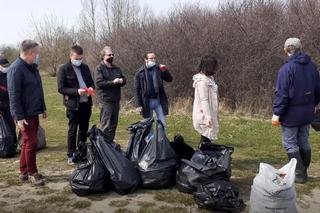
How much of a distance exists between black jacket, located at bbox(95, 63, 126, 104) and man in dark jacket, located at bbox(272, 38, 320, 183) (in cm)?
249

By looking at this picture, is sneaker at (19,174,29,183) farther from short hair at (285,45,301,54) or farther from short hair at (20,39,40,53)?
short hair at (285,45,301,54)

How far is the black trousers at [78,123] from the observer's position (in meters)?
6.43

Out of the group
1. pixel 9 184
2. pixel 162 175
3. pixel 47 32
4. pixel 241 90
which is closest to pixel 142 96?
pixel 162 175

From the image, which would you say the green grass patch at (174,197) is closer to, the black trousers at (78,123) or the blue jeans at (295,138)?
the blue jeans at (295,138)

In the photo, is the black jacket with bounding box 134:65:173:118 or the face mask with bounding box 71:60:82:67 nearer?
the face mask with bounding box 71:60:82:67

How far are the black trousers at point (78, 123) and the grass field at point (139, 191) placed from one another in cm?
39

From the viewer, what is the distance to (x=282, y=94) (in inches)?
205

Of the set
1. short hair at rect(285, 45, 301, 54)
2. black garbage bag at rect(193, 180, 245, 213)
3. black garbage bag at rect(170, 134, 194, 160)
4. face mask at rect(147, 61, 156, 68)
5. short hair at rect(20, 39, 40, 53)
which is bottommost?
black garbage bag at rect(193, 180, 245, 213)

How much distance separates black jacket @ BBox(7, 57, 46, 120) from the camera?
522 centimetres

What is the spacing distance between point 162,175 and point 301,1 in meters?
10.0

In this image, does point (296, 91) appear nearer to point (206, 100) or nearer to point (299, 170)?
point (299, 170)

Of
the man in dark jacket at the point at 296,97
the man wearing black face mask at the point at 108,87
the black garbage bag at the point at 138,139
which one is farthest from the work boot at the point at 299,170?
the man wearing black face mask at the point at 108,87

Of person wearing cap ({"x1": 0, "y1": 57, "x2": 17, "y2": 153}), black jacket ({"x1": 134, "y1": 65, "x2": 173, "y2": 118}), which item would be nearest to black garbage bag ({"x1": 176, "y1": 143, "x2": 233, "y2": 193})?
black jacket ({"x1": 134, "y1": 65, "x2": 173, "y2": 118})

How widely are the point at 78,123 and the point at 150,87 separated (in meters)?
1.23
